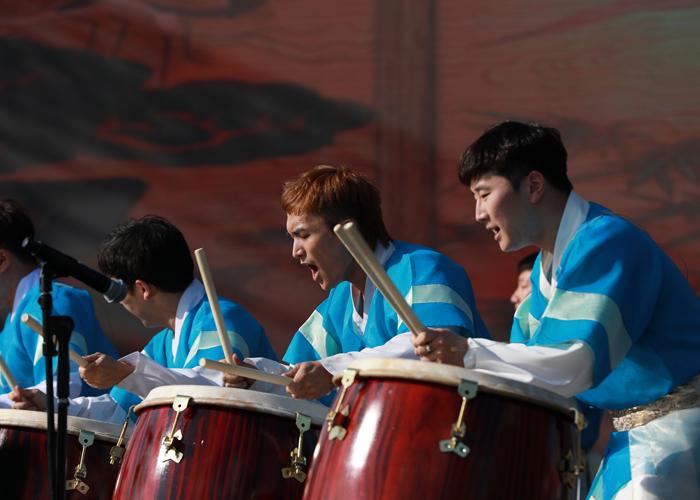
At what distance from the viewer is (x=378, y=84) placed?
3475 millimetres

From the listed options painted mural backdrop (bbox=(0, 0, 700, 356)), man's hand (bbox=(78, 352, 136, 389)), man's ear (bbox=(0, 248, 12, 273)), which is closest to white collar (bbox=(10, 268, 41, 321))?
man's ear (bbox=(0, 248, 12, 273))

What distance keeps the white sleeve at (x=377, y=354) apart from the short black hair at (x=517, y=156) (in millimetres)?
422

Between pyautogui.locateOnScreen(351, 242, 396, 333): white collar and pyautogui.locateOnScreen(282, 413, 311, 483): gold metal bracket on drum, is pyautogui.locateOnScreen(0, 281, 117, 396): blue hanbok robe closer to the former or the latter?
pyautogui.locateOnScreen(351, 242, 396, 333): white collar

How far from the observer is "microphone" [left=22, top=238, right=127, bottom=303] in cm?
150

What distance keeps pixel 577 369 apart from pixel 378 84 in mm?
2269

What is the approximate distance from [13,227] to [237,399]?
5.90 ft

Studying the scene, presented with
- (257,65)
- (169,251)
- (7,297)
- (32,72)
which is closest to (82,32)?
(32,72)

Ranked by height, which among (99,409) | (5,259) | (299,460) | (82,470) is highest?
(5,259)

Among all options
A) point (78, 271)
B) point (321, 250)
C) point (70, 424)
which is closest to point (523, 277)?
point (321, 250)

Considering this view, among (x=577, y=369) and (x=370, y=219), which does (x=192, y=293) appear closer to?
(x=370, y=219)

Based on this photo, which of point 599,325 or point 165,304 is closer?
point 599,325

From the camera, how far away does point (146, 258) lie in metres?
2.58

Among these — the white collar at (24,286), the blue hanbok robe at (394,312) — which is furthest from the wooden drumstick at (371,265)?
the white collar at (24,286)

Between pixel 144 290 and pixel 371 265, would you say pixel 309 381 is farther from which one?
pixel 144 290
